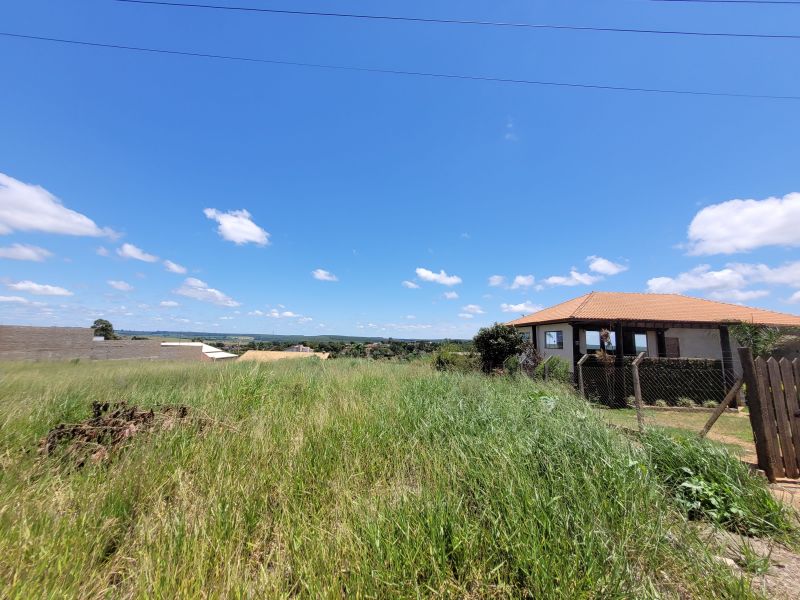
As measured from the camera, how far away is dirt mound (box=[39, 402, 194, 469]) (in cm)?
317

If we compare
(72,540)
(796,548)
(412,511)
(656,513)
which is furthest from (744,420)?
(72,540)

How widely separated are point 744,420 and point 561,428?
418 inches

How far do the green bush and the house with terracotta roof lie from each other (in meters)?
12.8

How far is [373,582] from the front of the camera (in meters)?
1.76

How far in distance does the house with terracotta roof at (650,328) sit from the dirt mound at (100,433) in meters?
16.2

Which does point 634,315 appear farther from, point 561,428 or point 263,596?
point 263,596

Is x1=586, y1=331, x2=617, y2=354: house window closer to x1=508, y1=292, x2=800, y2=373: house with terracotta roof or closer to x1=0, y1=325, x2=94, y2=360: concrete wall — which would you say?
x1=508, y1=292, x2=800, y2=373: house with terracotta roof

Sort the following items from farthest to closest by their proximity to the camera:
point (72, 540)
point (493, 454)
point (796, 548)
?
point (493, 454) < point (796, 548) < point (72, 540)

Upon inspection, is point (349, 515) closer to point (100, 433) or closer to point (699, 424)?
point (100, 433)

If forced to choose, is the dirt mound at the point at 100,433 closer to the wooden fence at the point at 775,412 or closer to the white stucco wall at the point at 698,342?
the wooden fence at the point at 775,412

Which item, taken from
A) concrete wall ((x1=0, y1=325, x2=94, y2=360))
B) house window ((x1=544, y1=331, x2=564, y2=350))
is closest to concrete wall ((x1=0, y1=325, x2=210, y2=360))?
concrete wall ((x1=0, y1=325, x2=94, y2=360))

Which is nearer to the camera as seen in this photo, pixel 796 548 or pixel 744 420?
pixel 796 548

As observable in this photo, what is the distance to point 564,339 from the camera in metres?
16.8

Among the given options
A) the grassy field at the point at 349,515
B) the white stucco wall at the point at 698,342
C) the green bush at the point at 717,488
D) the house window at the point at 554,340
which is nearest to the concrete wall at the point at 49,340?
the grassy field at the point at 349,515
